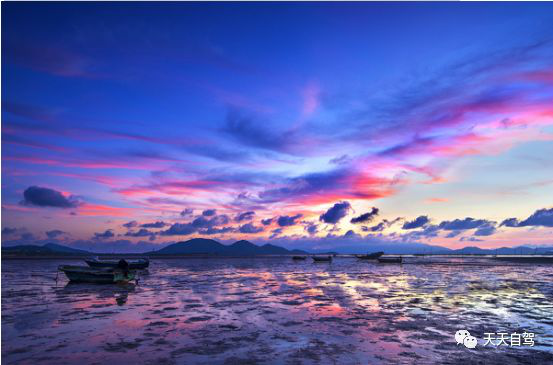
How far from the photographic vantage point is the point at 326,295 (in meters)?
32.4

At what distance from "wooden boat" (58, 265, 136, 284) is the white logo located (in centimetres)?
3605

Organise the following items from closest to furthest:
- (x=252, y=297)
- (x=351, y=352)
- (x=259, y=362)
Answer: (x=259, y=362)
(x=351, y=352)
(x=252, y=297)

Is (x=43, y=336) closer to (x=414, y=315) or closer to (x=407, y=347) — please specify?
(x=407, y=347)

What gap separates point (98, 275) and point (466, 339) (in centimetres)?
3894

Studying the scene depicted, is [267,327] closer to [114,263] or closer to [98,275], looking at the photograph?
[98,275]

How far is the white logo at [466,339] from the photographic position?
15727 mm

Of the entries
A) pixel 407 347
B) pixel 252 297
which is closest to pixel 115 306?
pixel 252 297

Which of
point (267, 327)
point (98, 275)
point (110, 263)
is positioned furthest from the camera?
point (110, 263)

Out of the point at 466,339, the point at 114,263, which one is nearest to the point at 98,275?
the point at 114,263

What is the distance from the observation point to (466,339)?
16203 mm

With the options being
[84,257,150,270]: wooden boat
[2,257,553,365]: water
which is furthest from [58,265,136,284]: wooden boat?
[84,257,150,270]: wooden boat

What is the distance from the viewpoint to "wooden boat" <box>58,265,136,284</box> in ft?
135

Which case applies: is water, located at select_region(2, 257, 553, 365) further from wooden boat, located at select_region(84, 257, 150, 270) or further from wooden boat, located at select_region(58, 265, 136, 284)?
wooden boat, located at select_region(84, 257, 150, 270)

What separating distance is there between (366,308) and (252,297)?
33.3 ft
